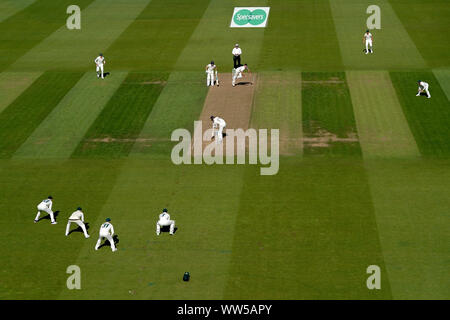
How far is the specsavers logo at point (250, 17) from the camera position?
57000mm

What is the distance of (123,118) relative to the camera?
39.7 metres

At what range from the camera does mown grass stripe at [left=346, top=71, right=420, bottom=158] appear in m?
35.3

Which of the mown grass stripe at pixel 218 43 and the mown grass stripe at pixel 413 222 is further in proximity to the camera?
the mown grass stripe at pixel 218 43

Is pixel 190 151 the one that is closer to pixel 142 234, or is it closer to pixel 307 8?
pixel 142 234

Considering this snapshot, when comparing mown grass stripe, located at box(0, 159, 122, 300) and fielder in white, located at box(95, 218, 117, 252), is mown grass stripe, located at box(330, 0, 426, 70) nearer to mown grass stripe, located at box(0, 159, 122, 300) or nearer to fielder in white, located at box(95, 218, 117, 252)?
mown grass stripe, located at box(0, 159, 122, 300)

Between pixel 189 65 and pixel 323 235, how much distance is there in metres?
24.0

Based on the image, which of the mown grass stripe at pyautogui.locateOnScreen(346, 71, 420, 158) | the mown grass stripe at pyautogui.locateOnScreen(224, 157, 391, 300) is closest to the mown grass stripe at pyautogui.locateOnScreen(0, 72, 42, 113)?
the mown grass stripe at pyautogui.locateOnScreen(224, 157, 391, 300)

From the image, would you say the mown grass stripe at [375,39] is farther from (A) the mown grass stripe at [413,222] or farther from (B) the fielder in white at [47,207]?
(B) the fielder in white at [47,207]

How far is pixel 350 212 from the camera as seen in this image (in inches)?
1155

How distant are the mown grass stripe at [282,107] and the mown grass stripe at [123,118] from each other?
7206 mm

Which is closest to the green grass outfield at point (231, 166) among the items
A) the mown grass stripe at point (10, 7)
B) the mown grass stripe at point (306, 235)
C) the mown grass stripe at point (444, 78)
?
the mown grass stripe at point (306, 235)

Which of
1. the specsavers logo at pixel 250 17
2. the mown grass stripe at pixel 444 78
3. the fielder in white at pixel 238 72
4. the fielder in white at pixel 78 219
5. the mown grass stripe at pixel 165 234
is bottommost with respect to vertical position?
the mown grass stripe at pixel 165 234

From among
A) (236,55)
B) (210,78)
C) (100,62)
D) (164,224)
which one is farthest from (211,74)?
(164,224)
